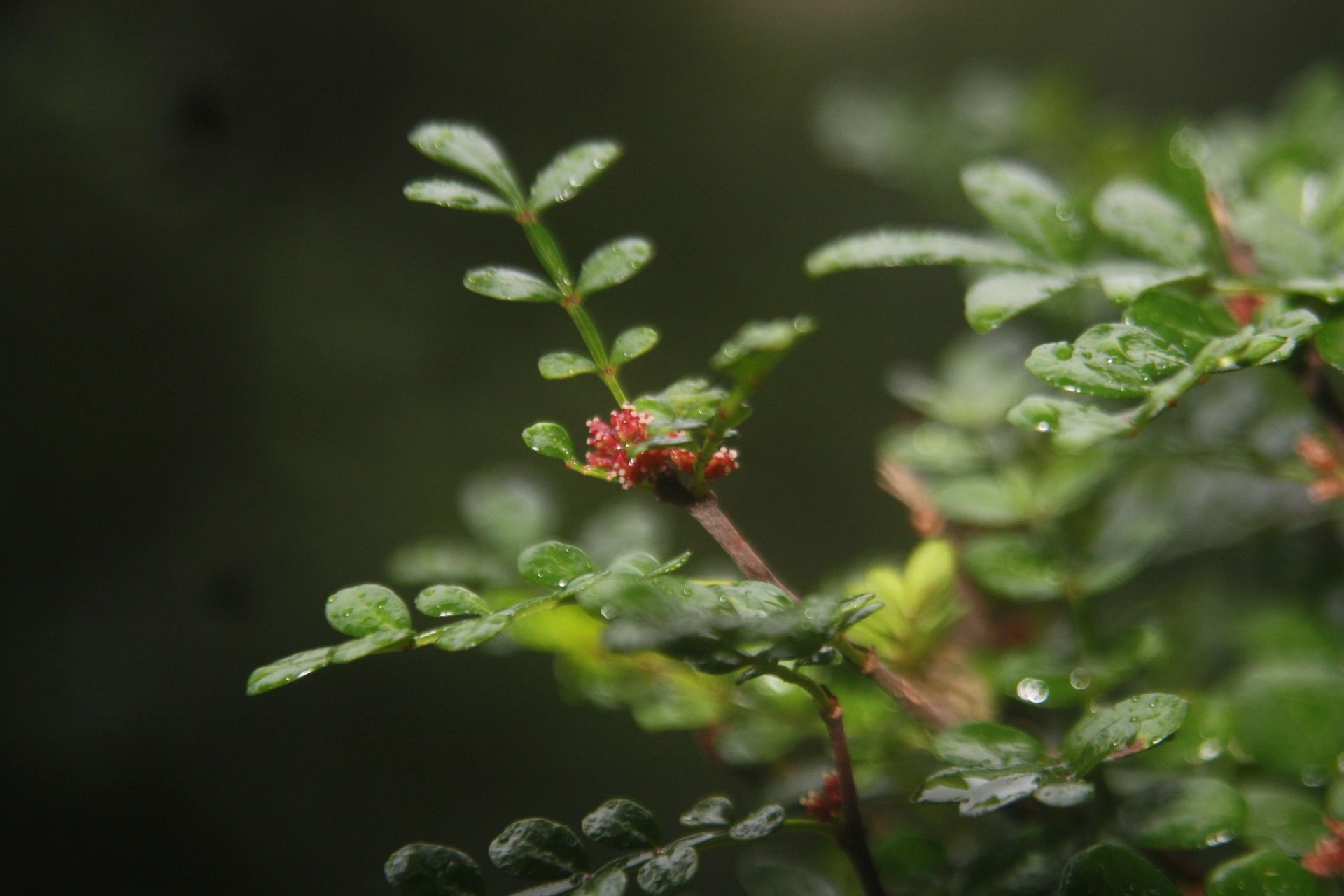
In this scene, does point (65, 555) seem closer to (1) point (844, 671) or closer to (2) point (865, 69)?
(1) point (844, 671)

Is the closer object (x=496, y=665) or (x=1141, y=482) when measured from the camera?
(x=1141, y=482)

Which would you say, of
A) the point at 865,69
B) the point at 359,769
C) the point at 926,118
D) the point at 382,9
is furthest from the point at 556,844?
the point at 865,69

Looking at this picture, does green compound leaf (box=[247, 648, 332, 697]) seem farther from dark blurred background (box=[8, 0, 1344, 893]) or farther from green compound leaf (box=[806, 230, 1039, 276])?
dark blurred background (box=[8, 0, 1344, 893])

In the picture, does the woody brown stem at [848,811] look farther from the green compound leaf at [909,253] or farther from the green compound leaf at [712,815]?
the green compound leaf at [909,253]

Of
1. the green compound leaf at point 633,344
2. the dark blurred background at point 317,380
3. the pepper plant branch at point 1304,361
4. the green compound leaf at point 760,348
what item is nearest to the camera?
the green compound leaf at point 760,348

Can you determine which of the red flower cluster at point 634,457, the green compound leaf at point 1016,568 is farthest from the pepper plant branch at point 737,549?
the green compound leaf at point 1016,568

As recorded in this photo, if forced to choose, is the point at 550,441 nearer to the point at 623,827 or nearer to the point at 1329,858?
the point at 623,827

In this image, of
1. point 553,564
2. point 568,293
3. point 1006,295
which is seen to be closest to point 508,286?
point 568,293
